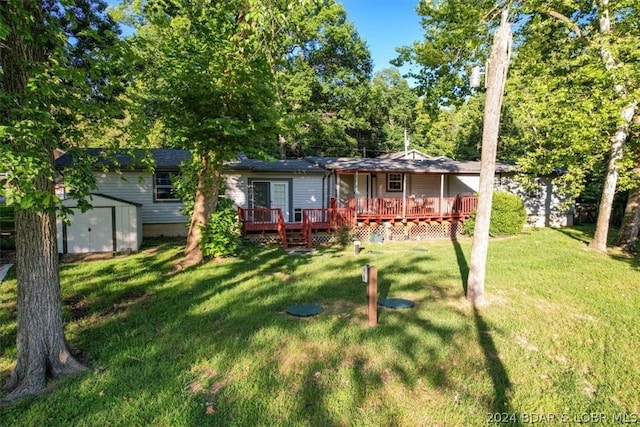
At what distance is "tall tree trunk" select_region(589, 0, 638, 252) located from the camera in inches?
392

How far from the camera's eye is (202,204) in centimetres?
955

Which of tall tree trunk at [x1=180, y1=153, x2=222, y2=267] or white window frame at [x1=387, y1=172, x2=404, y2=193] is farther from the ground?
white window frame at [x1=387, y1=172, x2=404, y2=193]

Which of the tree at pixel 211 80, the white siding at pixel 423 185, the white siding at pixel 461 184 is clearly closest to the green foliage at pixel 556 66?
the white siding at pixel 423 185

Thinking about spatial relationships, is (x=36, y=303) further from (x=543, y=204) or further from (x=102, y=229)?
(x=543, y=204)

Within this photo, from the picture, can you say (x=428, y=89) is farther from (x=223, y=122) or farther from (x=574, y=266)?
(x=223, y=122)

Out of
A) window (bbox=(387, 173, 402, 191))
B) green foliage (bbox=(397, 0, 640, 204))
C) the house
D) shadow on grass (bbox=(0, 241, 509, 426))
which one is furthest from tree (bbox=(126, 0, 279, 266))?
window (bbox=(387, 173, 402, 191))

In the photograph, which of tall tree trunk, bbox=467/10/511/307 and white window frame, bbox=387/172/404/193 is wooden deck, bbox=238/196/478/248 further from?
tall tree trunk, bbox=467/10/511/307

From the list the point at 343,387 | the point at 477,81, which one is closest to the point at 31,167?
the point at 343,387

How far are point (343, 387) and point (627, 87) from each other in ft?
36.6

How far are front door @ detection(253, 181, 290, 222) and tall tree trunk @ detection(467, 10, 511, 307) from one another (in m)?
9.54

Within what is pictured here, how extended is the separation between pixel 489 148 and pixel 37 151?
590 cm

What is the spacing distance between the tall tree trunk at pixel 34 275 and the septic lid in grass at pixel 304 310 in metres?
2.75

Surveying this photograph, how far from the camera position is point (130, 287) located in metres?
7.10

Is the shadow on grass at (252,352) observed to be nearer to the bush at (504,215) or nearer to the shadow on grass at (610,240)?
the shadow on grass at (610,240)
